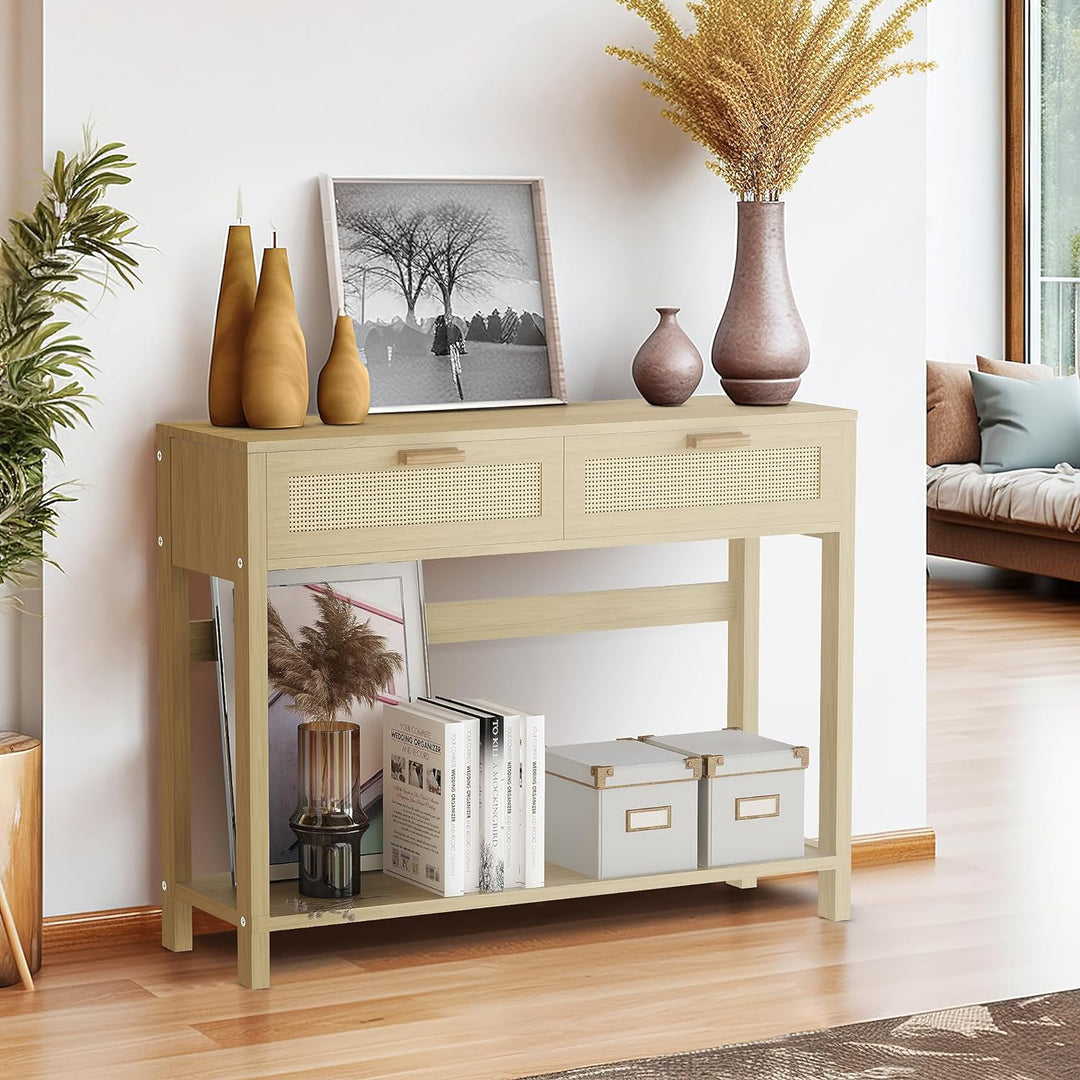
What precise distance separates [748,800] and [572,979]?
52 centimetres

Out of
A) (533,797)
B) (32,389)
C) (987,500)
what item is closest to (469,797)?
(533,797)

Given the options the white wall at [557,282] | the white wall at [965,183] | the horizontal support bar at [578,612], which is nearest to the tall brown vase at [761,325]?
the white wall at [557,282]

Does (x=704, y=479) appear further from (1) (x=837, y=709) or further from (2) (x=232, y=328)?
(2) (x=232, y=328)

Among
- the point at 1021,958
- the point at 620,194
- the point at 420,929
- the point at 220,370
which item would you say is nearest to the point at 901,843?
the point at 1021,958

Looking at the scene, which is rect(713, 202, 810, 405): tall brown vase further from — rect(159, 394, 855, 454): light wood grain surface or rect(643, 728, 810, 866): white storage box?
rect(643, 728, 810, 866): white storage box

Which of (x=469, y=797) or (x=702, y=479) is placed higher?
(x=702, y=479)

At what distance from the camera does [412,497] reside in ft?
10.3

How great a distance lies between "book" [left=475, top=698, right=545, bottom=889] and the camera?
3303 mm

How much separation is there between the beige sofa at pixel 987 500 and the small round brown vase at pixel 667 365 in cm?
389

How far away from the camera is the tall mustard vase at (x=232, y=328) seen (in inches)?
127

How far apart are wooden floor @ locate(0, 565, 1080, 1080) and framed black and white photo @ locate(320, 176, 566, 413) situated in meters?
0.96

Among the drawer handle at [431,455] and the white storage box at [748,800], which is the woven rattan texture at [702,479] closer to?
the drawer handle at [431,455]

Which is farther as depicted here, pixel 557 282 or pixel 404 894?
pixel 557 282

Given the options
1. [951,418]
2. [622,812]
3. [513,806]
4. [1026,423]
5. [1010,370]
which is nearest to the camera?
[513,806]
